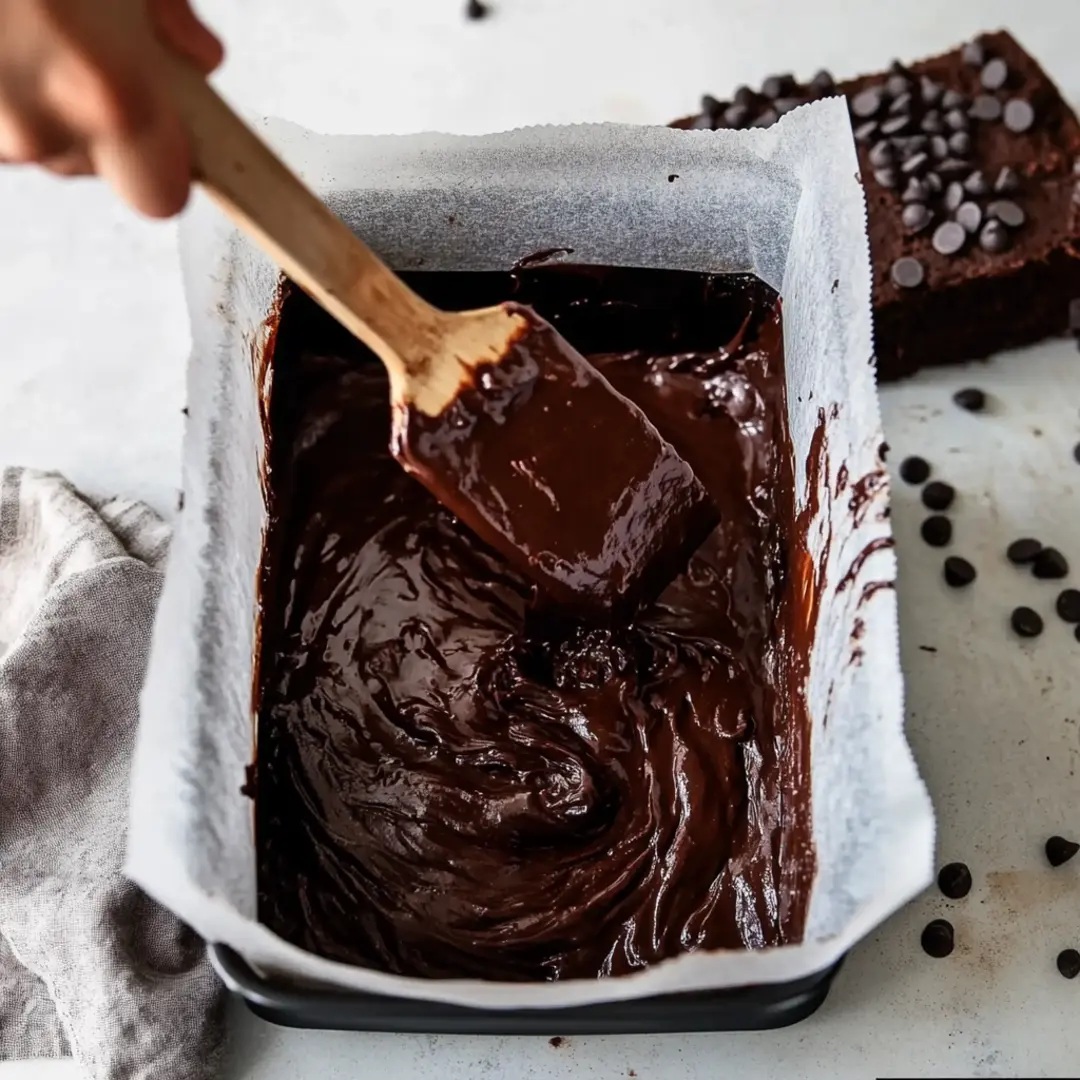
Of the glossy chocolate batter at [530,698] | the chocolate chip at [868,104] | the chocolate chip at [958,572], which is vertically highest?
the chocolate chip at [868,104]

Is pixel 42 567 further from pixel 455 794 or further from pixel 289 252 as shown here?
pixel 289 252

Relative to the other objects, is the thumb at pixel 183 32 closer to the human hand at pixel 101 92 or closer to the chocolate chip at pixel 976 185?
the human hand at pixel 101 92

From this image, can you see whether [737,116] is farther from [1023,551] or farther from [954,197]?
[1023,551]

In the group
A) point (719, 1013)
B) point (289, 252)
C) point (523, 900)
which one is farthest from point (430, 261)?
point (719, 1013)

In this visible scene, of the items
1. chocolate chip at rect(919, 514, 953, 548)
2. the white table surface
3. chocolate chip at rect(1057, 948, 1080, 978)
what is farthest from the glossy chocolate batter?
chocolate chip at rect(1057, 948, 1080, 978)

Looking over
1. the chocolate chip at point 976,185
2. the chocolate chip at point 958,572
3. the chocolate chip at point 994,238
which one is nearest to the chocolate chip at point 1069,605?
the chocolate chip at point 958,572

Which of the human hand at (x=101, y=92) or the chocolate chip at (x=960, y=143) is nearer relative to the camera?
the human hand at (x=101, y=92)

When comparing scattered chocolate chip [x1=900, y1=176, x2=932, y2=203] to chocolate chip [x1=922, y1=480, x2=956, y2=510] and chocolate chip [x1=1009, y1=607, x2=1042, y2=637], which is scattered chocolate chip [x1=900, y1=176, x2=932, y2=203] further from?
chocolate chip [x1=1009, y1=607, x2=1042, y2=637]
